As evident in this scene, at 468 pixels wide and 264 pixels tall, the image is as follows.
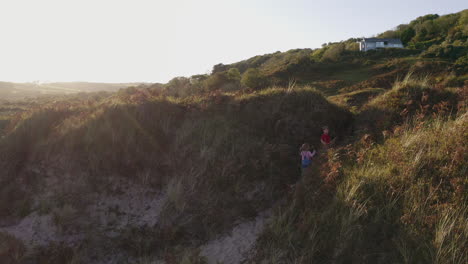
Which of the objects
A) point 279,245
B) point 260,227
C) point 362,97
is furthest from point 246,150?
point 362,97

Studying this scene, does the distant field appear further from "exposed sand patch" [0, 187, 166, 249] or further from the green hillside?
"exposed sand patch" [0, 187, 166, 249]

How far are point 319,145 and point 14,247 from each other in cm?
831

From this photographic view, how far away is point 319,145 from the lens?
26.5 feet

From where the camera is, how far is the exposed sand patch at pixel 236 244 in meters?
4.93

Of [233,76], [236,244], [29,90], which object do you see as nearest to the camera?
[236,244]

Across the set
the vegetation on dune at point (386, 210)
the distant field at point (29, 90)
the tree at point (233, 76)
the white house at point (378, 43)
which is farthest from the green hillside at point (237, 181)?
the distant field at point (29, 90)

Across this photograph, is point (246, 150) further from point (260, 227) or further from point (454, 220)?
point (454, 220)

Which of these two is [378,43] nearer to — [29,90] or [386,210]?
[386,210]

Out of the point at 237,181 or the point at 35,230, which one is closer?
the point at 35,230

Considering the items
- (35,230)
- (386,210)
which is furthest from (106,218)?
(386,210)

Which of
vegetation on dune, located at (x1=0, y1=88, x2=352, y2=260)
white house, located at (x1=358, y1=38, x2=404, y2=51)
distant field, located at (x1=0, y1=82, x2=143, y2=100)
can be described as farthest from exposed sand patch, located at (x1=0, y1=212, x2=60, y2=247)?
white house, located at (x1=358, y1=38, x2=404, y2=51)

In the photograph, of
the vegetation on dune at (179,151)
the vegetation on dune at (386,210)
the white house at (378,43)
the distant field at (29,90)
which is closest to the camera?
the vegetation on dune at (386,210)

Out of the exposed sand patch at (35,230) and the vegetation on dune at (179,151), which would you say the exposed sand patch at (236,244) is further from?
the exposed sand patch at (35,230)

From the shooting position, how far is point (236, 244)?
527cm
